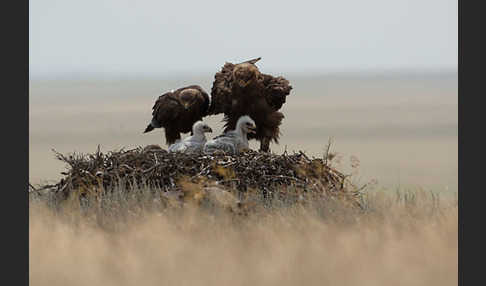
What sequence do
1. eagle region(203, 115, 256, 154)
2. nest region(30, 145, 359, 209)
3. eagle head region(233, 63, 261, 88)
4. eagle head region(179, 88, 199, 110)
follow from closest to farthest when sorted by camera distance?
nest region(30, 145, 359, 209)
eagle region(203, 115, 256, 154)
eagle head region(233, 63, 261, 88)
eagle head region(179, 88, 199, 110)

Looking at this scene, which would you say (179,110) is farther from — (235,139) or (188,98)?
(235,139)

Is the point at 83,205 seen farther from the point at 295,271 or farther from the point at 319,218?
the point at 295,271

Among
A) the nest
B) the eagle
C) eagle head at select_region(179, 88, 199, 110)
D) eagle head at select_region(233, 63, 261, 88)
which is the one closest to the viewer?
the nest

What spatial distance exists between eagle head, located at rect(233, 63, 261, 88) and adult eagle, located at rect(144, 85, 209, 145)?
27.1 inches

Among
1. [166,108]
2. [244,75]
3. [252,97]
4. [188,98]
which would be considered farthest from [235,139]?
[166,108]

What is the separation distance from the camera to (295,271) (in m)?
7.22

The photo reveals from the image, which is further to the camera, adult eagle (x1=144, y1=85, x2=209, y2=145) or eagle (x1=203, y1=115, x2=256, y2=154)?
adult eagle (x1=144, y1=85, x2=209, y2=145)

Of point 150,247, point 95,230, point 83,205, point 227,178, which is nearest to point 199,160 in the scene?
point 227,178

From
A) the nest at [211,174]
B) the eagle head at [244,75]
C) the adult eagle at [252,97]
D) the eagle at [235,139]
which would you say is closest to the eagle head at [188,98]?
the adult eagle at [252,97]

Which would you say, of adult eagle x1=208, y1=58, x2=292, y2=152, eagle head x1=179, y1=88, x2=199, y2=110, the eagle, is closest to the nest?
the eagle

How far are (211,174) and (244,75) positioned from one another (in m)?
1.88

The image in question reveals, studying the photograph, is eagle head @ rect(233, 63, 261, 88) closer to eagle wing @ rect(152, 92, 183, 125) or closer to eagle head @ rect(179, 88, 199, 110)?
eagle head @ rect(179, 88, 199, 110)

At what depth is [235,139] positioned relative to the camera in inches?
446

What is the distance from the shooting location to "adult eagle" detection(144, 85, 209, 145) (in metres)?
12.3
